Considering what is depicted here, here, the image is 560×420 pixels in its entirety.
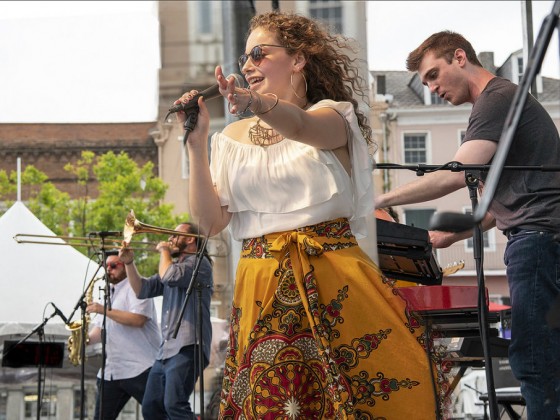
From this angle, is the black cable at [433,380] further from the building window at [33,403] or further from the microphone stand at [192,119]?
the building window at [33,403]

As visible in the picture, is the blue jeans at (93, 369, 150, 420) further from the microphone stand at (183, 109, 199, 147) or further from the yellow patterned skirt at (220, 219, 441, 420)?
the microphone stand at (183, 109, 199, 147)

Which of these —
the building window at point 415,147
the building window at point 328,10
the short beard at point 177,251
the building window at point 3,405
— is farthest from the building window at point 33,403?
the building window at point 415,147

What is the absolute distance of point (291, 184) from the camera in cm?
328

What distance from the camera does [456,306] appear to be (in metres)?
4.15

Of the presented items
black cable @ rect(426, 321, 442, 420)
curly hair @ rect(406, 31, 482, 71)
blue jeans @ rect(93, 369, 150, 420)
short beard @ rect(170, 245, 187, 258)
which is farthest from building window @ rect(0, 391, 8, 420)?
black cable @ rect(426, 321, 442, 420)

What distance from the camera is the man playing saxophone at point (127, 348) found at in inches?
310

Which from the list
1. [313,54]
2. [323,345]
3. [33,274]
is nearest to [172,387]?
[313,54]

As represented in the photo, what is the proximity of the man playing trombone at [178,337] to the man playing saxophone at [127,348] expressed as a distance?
2.27 feet

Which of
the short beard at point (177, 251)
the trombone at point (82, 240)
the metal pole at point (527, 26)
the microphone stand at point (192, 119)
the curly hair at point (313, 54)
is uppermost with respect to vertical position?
the metal pole at point (527, 26)

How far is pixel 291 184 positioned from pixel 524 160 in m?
1.11

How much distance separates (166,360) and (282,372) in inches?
161

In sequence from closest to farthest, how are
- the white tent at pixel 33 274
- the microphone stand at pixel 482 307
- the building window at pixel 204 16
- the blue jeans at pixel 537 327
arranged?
1. the microphone stand at pixel 482 307
2. the blue jeans at pixel 537 327
3. the building window at pixel 204 16
4. the white tent at pixel 33 274

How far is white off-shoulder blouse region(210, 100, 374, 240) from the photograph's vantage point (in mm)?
3252

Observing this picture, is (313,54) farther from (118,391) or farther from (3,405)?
(3,405)
